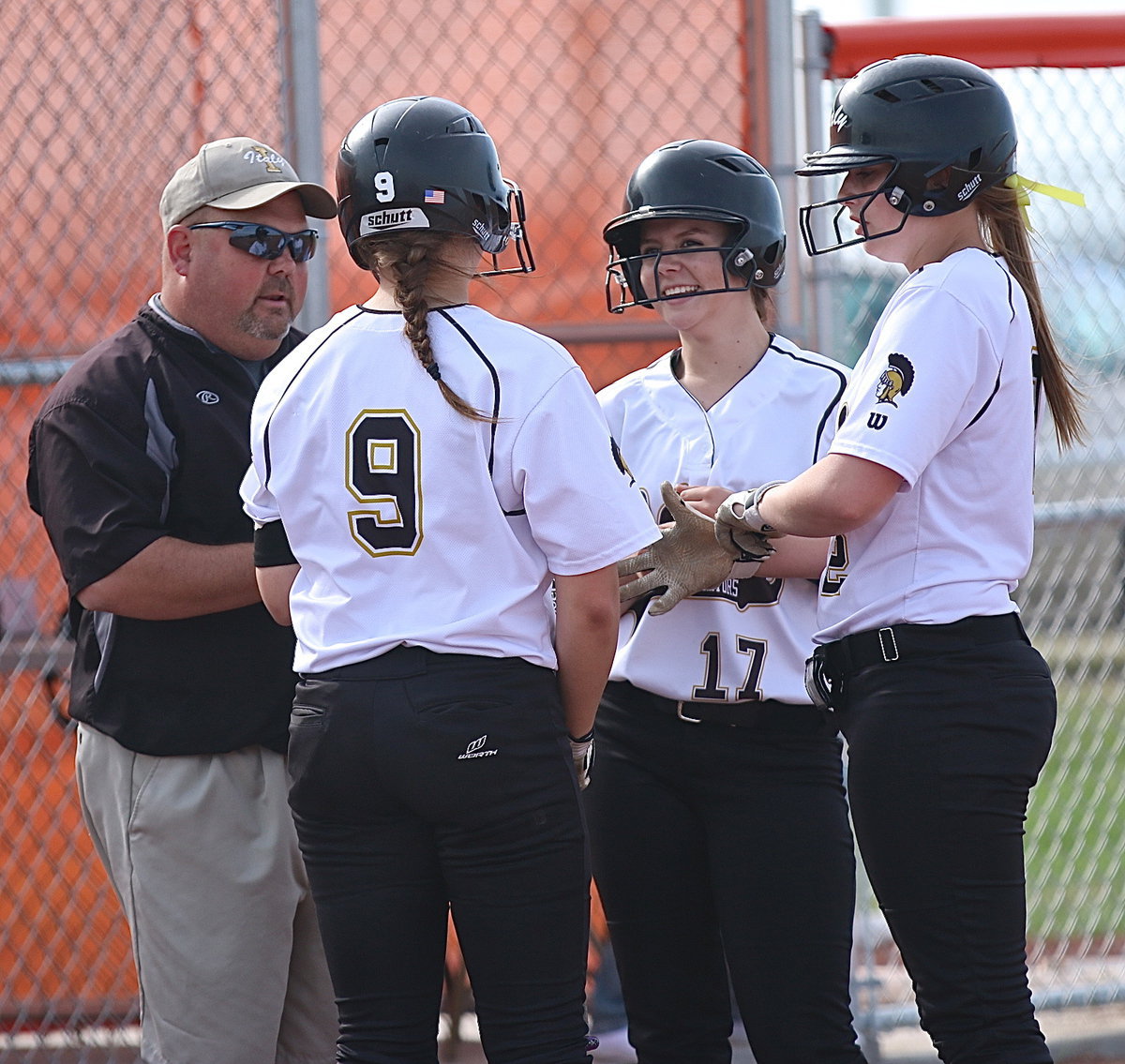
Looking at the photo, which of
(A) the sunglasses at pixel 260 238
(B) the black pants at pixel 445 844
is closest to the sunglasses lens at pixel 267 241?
(A) the sunglasses at pixel 260 238

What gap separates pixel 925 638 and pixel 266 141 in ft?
7.62

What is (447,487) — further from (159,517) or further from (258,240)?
(258,240)

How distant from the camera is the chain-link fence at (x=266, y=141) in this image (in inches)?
141

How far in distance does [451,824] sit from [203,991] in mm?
1085

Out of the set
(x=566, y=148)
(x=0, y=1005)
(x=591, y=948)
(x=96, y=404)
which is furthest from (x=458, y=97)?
(x=0, y=1005)

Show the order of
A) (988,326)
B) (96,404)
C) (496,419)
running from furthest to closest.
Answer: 1. (96,404)
2. (988,326)
3. (496,419)

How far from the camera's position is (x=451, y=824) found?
2.09m

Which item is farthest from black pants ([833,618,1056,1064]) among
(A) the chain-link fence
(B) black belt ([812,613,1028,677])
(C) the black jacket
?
(A) the chain-link fence

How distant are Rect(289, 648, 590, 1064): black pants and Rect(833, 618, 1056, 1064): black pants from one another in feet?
1.73

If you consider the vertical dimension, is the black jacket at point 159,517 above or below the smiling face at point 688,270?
below

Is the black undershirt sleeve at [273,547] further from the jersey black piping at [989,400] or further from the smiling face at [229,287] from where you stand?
the jersey black piping at [989,400]

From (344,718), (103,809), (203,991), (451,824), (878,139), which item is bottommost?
(203,991)

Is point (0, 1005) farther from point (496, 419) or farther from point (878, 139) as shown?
point (878, 139)

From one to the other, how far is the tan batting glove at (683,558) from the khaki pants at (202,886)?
95 centimetres
